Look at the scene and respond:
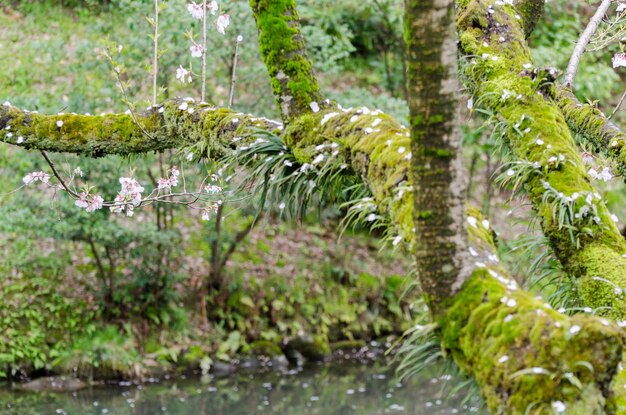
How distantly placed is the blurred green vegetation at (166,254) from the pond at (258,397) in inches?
16.0

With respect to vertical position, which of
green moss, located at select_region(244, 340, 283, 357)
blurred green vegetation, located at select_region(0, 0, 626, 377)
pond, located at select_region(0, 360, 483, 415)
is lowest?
pond, located at select_region(0, 360, 483, 415)

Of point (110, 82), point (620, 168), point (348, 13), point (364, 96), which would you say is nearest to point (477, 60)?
point (620, 168)

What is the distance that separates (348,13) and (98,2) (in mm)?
5027

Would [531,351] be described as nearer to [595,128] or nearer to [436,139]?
[436,139]

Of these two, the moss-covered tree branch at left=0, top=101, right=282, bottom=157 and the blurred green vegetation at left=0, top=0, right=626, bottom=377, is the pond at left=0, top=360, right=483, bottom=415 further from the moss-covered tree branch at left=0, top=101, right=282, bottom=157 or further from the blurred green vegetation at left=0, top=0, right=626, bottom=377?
the moss-covered tree branch at left=0, top=101, right=282, bottom=157

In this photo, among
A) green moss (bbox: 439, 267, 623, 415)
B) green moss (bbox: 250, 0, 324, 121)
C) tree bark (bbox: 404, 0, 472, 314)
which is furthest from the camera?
green moss (bbox: 250, 0, 324, 121)

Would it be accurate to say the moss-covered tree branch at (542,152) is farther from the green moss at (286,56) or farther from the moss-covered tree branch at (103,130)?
the moss-covered tree branch at (103,130)

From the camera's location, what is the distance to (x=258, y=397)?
7.86 m

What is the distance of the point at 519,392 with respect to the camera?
4.85ft

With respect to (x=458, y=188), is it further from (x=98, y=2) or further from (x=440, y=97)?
(x=98, y=2)

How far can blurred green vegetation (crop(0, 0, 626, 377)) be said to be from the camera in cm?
772

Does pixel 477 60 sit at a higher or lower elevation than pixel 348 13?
lower

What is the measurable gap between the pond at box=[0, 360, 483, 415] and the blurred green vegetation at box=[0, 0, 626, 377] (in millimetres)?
407

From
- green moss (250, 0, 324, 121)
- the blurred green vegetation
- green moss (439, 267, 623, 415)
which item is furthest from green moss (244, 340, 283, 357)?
green moss (439, 267, 623, 415)
